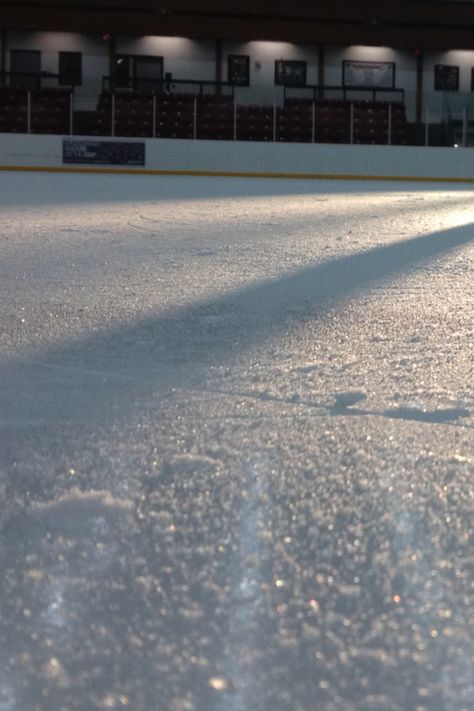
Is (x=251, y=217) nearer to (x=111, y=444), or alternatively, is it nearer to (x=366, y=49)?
(x=111, y=444)

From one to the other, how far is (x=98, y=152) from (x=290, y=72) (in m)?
7.61

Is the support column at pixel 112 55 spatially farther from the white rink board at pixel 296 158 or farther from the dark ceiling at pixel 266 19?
the white rink board at pixel 296 158

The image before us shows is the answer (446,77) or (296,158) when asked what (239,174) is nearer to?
(296,158)

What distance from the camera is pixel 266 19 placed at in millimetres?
22578

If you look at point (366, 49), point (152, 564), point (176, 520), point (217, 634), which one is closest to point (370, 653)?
point (217, 634)

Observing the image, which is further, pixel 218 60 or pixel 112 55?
pixel 218 60

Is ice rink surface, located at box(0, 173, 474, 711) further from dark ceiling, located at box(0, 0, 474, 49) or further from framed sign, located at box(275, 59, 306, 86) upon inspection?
framed sign, located at box(275, 59, 306, 86)

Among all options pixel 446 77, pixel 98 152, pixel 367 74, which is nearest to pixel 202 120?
pixel 98 152

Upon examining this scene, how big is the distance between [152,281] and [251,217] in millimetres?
3622

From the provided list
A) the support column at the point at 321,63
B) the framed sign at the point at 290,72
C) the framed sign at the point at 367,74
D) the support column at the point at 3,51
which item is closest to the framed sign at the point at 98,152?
the support column at the point at 3,51

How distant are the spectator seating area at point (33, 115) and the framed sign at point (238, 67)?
5.30 meters

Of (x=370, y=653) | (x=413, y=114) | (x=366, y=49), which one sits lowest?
(x=370, y=653)

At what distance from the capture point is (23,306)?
3449 millimetres

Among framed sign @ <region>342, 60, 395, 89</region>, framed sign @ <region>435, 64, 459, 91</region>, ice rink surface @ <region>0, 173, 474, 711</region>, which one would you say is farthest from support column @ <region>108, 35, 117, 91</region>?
ice rink surface @ <region>0, 173, 474, 711</region>
